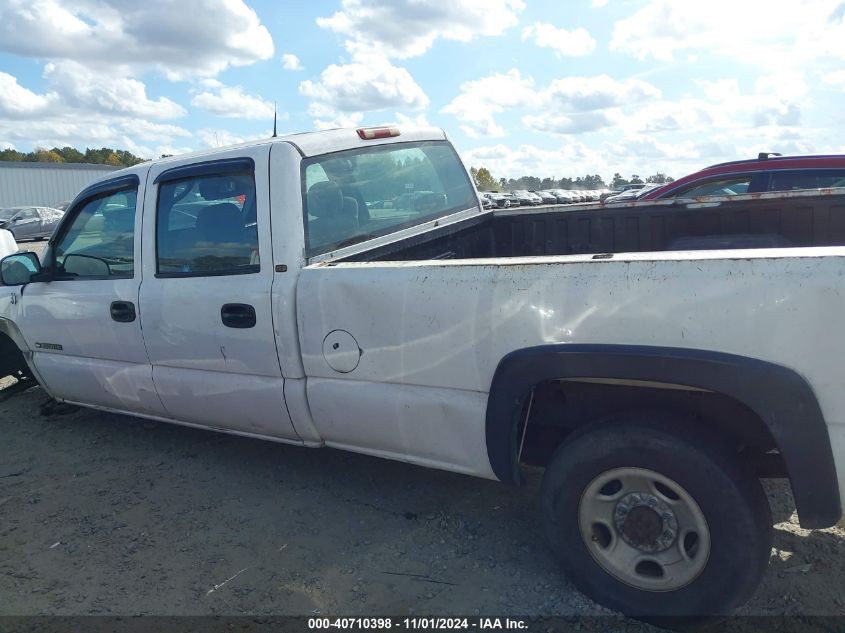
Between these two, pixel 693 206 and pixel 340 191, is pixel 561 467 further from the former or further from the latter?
pixel 693 206

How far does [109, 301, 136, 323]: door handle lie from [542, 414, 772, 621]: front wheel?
258 cm

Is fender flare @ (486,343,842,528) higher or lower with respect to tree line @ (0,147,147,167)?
lower

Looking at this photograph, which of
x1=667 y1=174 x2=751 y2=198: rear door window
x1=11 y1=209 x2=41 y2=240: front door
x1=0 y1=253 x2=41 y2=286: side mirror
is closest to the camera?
x1=0 y1=253 x2=41 y2=286: side mirror

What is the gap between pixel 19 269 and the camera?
14.9 feet

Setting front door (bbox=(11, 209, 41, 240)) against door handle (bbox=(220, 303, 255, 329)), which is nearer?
door handle (bbox=(220, 303, 255, 329))

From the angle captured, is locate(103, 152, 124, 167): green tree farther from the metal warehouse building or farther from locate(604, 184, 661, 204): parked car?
locate(604, 184, 661, 204): parked car

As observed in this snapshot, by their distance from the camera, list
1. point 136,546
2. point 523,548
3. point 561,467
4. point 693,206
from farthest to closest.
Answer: point 693,206
point 136,546
point 523,548
point 561,467

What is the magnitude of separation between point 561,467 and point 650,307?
0.73 metres

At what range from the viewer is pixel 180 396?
394 cm

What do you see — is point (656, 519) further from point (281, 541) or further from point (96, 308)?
point (96, 308)

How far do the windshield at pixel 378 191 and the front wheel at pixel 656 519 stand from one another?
1.69 metres

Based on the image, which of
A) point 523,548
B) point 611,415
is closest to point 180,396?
point 523,548

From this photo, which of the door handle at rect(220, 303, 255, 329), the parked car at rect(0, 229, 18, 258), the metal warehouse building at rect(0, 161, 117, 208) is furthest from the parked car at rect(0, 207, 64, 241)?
the door handle at rect(220, 303, 255, 329)

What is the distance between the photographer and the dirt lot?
294cm
